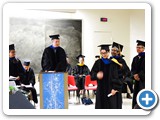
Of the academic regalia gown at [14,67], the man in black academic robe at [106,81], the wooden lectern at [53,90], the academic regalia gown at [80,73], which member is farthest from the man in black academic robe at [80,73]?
the wooden lectern at [53,90]

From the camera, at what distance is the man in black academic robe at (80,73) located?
5.89 m

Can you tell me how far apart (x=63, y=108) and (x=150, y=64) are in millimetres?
980

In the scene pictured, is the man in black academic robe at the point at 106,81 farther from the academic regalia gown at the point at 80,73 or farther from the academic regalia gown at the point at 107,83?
the academic regalia gown at the point at 80,73

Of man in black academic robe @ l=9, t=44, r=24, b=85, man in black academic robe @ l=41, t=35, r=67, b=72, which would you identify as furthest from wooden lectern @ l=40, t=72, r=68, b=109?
man in black academic robe @ l=41, t=35, r=67, b=72

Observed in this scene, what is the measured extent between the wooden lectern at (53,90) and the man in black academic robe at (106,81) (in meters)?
0.79

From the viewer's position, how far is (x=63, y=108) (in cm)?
263

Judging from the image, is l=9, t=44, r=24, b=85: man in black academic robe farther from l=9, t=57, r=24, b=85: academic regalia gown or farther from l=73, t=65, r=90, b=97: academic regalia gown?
l=73, t=65, r=90, b=97: academic regalia gown

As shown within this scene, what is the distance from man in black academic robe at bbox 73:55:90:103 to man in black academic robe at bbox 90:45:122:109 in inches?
94.1

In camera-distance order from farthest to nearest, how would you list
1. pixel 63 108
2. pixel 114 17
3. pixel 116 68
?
pixel 114 17
pixel 116 68
pixel 63 108

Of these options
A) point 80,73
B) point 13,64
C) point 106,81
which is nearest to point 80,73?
point 80,73

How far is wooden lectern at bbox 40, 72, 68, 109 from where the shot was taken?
105 inches

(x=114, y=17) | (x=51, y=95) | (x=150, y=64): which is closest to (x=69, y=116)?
(x=51, y=95)

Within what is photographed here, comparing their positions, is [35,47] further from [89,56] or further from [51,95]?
[51,95]

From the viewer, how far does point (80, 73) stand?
20.9 feet
